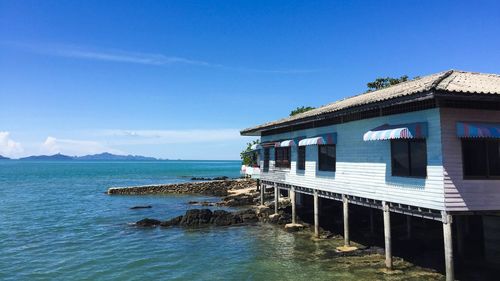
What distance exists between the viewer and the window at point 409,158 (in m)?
12.7

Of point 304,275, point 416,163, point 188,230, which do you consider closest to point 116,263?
point 188,230

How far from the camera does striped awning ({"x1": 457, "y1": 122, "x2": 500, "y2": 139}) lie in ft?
37.3

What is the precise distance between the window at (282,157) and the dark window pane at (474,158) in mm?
12788

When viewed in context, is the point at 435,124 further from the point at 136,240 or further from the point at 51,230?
the point at 51,230

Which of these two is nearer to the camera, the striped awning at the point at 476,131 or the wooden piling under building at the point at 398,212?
the striped awning at the point at 476,131

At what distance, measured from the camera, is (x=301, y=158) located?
22.1 metres

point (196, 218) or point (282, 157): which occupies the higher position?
point (282, 157)

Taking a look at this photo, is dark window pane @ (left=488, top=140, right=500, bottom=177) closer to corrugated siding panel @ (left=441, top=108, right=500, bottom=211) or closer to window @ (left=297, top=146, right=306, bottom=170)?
corrugated siding panel @ (left=441, top=108, right=500, bottom=211)

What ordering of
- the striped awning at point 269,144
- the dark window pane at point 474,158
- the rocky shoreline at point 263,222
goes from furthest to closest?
1. the striped awning at point 269,144
2. the rocky shoreline at point 263,222
3. the dark window pane at point 474,158

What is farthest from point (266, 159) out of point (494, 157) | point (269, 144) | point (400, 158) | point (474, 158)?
point (494, 157)

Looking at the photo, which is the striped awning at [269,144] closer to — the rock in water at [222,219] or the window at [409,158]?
the rock in water at [222,219]

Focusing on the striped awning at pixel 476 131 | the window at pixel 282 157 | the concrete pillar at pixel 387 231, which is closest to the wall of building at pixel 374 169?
the concrete pillar at pixel 387 231

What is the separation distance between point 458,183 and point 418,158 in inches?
62.7

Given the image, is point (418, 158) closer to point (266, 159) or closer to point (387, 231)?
point (387, 231)
